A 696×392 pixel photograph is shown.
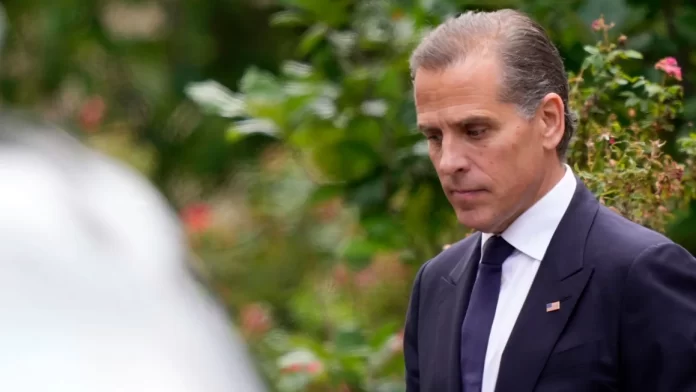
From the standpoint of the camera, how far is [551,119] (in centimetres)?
248

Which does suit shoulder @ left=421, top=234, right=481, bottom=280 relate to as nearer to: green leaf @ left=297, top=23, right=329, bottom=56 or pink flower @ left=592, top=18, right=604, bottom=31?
pink flower @ left=592, top=18, right=604, bottom=31

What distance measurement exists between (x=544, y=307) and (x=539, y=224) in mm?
185

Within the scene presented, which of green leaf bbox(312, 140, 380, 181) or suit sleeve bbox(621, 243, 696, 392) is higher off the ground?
green leaf bbox(312, 140, 380, 181)

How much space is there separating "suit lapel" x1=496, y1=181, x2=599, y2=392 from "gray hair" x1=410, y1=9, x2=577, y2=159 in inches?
8.3

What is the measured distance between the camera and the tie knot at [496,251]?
8.16 feet

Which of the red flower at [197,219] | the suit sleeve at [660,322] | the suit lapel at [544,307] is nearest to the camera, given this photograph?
the suit sleeve at [660,322]

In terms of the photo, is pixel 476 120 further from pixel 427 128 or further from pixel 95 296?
pixel 95 296

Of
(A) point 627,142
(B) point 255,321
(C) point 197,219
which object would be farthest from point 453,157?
(C) point 197,219

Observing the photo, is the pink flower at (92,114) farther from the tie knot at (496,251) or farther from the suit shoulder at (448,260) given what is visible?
the tie knot at (496,251)

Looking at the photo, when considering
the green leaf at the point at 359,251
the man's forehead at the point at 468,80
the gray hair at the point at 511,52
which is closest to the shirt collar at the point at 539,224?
the gray hair at the point at 511,52

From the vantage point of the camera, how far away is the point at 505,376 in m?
2.34

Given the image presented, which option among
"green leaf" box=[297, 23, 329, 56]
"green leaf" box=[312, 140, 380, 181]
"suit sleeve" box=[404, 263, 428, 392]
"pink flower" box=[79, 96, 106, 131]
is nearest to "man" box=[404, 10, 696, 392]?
"suit sleeve" box=[404, 263, 428, 392]

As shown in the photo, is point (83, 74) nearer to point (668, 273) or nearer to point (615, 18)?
point (615, 18)

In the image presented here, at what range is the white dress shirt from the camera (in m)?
2.42
